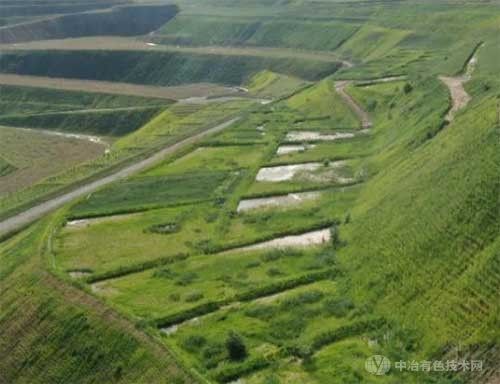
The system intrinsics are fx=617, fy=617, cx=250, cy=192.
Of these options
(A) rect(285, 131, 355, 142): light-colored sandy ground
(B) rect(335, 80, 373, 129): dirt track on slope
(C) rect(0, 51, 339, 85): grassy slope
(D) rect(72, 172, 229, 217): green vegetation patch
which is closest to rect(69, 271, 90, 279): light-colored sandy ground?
(D) rect(72, 172, 229, 217): green vegetation patch

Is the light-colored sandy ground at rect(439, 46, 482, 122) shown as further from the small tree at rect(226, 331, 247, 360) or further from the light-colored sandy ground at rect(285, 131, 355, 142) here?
the small tree at rect(226, 331, 247, 360)

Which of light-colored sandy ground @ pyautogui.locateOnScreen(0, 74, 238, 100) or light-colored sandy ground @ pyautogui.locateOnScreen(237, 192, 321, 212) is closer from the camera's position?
light-colored sandy ground @ pyautogui.locateOnScreen(237, 192, 321, 212)

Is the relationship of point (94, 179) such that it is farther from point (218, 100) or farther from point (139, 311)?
point (218, 100)

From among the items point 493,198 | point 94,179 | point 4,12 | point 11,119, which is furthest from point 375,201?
point 4,12

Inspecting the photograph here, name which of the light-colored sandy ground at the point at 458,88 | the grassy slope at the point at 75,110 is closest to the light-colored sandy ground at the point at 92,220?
the light-colored sandy ground at the point at 458,88

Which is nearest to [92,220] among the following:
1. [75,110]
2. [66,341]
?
[66,341]

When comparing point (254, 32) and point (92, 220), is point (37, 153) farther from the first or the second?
point (254, 32)
